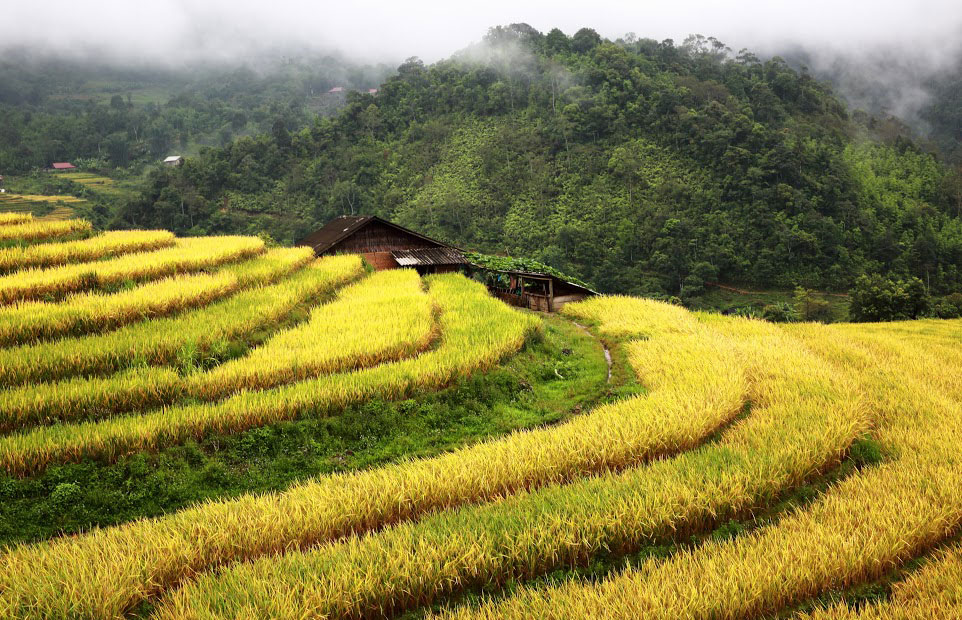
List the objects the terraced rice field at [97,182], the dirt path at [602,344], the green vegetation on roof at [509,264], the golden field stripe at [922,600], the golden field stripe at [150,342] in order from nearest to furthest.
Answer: the golden field stripe at [922,600] → the golden field stripe at [150,342] → the dirt path at [602,344] → the green vegetation on roof at [509,264] → the terraced rice field at [97,182]

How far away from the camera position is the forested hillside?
127 feet

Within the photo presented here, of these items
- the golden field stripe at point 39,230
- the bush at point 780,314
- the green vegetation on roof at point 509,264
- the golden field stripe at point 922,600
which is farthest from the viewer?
the bush at point 780,314

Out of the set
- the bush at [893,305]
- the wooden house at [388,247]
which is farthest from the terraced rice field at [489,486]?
the bush at [893,305]

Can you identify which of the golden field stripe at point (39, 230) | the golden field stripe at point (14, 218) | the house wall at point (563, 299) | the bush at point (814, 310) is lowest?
the bush at point (814, 310)

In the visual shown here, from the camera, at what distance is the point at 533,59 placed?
195 feet

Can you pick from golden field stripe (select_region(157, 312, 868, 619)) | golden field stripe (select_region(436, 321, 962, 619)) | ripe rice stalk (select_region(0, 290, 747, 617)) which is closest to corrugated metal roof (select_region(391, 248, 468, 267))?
ripe rice stalk (select_region(0, 290, 747, 617))

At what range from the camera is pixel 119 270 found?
32.9ft

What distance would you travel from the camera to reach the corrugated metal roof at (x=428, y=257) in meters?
18.1

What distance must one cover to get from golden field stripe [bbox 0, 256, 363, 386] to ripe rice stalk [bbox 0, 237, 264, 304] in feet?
5.92

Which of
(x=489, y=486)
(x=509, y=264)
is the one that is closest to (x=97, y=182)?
(x=509, y=264)

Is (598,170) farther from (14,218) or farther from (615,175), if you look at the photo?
(14,218)

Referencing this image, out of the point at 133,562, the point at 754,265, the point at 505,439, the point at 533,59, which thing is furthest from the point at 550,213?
the point at 133,562

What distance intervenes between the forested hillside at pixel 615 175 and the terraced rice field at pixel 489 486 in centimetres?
3103

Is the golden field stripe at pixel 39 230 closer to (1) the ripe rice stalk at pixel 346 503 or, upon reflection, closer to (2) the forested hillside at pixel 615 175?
(1) the ripe rice stalk at pixel 346 503
